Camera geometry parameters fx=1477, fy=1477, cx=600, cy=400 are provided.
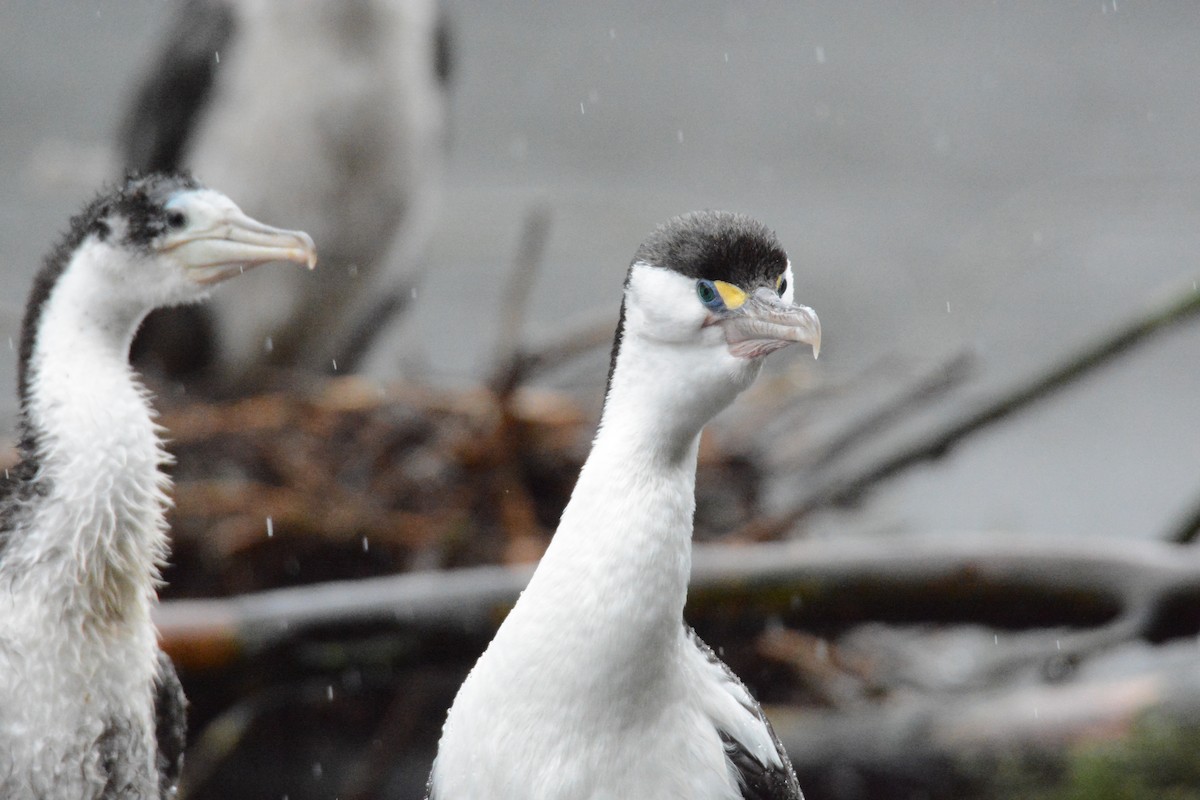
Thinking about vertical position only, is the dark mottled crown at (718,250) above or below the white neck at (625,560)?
above

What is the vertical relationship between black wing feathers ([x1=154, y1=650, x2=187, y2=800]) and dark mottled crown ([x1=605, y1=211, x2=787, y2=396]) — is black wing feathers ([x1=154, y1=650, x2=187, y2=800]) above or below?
below

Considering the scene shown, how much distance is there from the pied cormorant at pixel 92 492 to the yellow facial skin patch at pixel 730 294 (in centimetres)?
26

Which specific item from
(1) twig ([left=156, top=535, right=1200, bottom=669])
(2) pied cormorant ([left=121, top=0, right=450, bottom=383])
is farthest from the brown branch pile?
(2) pied cormorant ([left=121, top=0, right=450, bottom=383])

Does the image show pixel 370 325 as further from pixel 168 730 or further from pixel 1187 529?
pixel 168 730

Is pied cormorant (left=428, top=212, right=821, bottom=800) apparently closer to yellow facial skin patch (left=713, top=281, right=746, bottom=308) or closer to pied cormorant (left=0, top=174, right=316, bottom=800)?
yellow facial skin patch (left=713, top=281, right=746, bottom=308)

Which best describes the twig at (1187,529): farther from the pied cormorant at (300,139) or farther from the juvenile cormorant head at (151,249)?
the pied cormorant at (300,139)

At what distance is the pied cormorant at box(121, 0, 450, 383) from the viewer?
2.79 meters

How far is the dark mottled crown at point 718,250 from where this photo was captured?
884 millimetres

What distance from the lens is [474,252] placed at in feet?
9.35

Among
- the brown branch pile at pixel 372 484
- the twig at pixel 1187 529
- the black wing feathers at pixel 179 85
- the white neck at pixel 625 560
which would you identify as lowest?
the brown branch pile at pixel 372 484

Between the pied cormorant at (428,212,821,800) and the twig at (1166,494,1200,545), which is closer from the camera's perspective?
the pied cormorant at (428,212,821,800)

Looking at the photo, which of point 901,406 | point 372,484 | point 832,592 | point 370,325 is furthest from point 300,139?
point 832,592

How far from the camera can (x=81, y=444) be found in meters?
0.96

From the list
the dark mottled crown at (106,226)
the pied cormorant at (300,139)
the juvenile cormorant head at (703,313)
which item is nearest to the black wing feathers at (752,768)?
the juvenile cormorant head at (703,313)
